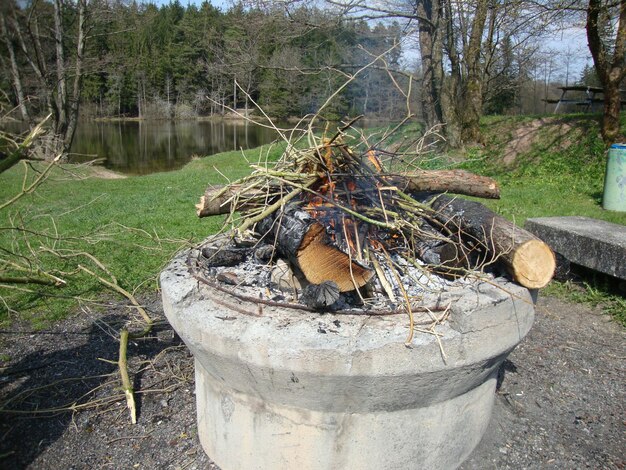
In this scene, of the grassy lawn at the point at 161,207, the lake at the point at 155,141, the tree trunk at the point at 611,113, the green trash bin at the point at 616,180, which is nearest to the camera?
the grassy lawn at the point at 161,207

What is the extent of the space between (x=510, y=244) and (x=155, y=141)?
3047cm

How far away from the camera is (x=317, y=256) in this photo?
6.63ft

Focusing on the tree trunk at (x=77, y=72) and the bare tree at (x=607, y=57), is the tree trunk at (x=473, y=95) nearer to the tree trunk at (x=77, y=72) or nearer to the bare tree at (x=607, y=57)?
the bare tree at (x=607, y=57)

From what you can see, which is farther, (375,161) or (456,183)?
(456,183)

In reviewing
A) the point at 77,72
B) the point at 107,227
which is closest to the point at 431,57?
the point at 107,227

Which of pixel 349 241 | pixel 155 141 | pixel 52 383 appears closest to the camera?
pixel 349 241

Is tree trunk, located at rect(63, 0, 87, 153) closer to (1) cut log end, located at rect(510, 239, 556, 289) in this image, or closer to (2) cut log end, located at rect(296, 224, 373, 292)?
(2) cut log end, located at rect(296, 224, 373, 292)

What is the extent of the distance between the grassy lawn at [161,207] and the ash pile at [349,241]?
0.99 meters

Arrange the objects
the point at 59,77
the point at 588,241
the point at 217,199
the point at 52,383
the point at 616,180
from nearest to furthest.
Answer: the point at 217,199
the point at 52,383
the point at 588,241
the point at 616,180
the point at 59,77

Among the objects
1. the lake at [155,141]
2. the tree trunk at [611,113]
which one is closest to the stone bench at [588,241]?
the tree trunk at [611,113]

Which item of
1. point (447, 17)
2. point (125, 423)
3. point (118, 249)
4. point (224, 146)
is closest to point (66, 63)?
point (224, 146)

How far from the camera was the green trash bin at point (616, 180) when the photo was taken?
6742 millimetres

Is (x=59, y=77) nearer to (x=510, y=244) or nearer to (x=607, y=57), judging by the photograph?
(x=607, y=57)

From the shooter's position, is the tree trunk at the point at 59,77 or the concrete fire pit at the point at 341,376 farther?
the tree trunk at the point at 59,77
